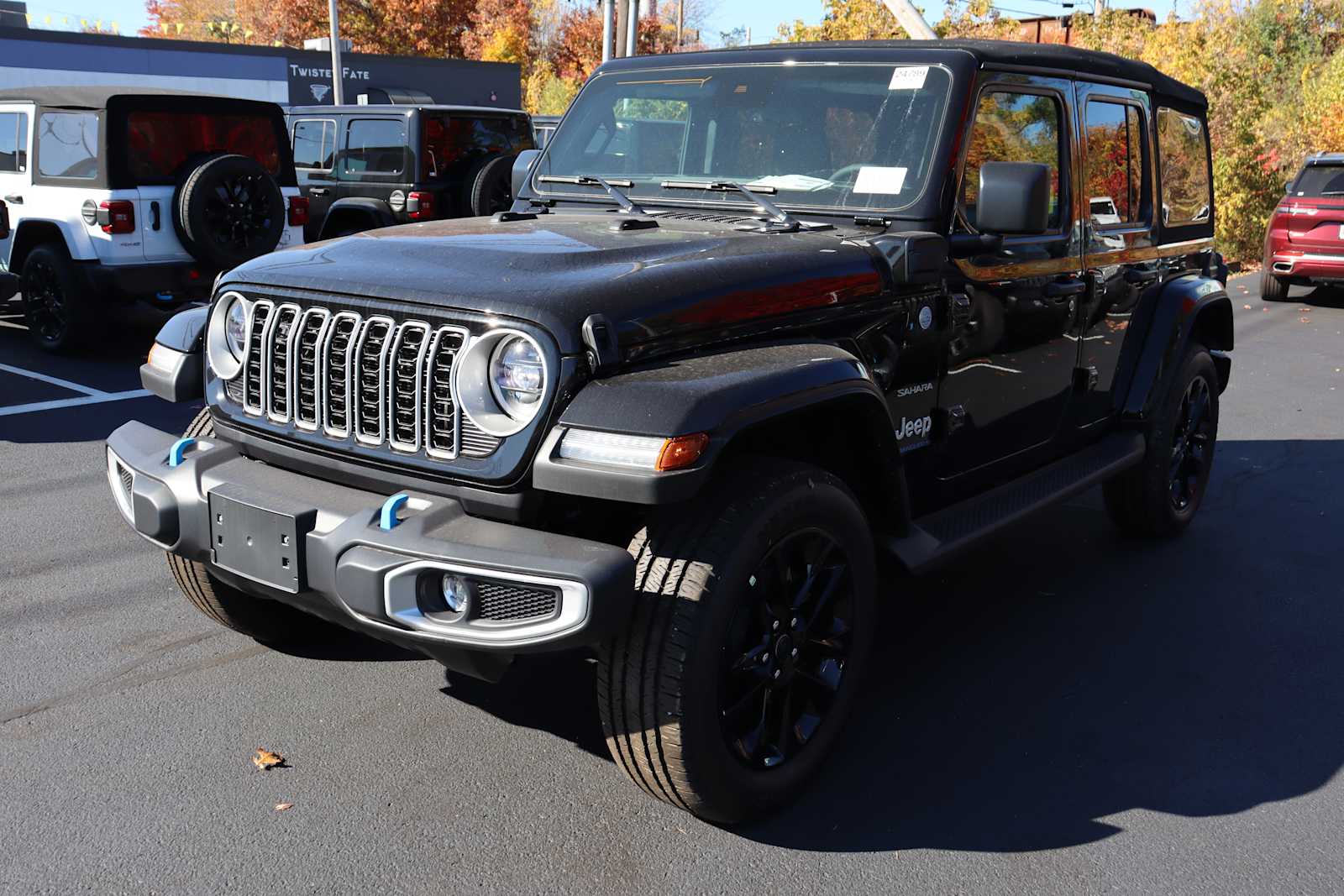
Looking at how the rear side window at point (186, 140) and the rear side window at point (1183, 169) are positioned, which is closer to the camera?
the rear side window at point (1183, 169)

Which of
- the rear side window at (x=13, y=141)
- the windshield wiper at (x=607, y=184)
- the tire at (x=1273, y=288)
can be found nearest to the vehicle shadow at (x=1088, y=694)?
the windshield wiper at (x=607, y=184)

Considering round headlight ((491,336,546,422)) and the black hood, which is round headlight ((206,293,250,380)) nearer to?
the black hood

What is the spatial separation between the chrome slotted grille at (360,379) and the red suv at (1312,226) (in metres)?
12.7

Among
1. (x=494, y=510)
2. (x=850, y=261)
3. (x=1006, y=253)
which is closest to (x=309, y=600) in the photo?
(x=494, y=510)

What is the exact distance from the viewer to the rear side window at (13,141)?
9.56 m

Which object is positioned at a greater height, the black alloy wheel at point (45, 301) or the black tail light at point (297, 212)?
the black tail light at point (297, 212)

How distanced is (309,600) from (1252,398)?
25.7 ft

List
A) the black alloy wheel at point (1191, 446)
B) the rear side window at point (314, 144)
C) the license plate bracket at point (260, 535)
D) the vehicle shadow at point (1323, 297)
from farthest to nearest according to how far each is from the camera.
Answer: the vehicle shadow at point (1323, 297) → the rear side window at point (314, 144) → the black alloy wheel at point (1191, 446) → the license plate bracket at point (260, 535)

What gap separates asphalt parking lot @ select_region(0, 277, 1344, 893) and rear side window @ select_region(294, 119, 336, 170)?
824cm

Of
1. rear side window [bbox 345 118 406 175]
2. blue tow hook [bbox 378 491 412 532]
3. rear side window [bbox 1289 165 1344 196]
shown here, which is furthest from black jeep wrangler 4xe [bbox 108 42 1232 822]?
rear side window [bbox 1289 165 1344 196]

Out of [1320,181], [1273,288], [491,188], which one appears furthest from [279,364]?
[1273,288]

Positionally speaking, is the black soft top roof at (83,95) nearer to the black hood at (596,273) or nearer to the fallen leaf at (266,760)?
the black hood at (596,273)

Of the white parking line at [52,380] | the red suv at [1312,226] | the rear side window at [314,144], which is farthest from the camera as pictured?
the red suv at [1312,226]

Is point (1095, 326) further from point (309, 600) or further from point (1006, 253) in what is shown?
point (309, 600)
